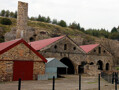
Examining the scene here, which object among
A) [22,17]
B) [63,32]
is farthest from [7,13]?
[22,17]

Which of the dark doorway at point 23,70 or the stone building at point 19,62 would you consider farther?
the dark doorway at point 23,70

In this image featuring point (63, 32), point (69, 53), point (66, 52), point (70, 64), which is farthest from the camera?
point (63, 32)

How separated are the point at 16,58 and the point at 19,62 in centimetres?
54

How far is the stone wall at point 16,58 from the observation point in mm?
18156

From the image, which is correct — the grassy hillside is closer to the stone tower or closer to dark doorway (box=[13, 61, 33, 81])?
the stone tower

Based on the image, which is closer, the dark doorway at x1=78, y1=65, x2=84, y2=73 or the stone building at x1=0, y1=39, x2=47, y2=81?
the stone building at x1=0, y1=39, x2=47, y2=81

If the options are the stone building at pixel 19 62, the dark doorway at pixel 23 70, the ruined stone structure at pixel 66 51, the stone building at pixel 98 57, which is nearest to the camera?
the stone building at pixel 19 62

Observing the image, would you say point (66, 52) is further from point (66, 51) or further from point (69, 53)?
point (69, 53)

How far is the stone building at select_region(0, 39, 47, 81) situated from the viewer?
18.3m

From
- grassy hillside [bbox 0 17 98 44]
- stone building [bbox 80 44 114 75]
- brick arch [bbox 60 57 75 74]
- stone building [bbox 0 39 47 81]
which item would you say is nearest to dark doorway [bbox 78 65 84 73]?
brick arch [bbox 60 57 75 74]

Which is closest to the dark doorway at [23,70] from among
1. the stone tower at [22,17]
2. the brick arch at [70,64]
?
the brick arch at [70,64]

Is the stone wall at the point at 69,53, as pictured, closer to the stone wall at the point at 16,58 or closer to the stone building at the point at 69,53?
the stone building at the point at 69,53

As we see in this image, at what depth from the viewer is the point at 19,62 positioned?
757 inches

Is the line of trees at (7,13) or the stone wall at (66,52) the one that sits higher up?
the line of trees at (7,13)
